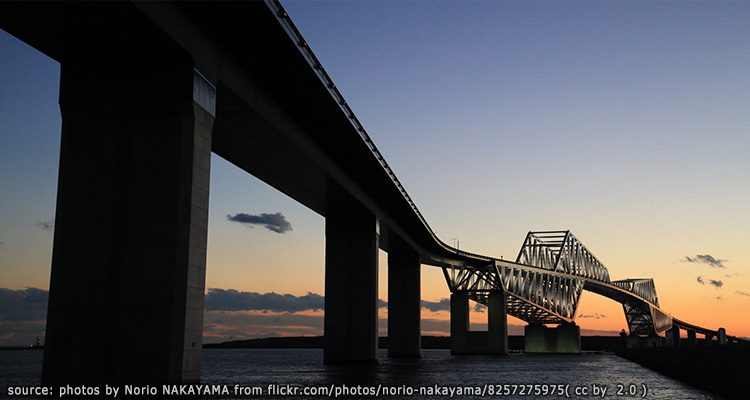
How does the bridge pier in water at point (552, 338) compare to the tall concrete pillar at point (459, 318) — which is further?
the bridge pier in water at point (552, 338)

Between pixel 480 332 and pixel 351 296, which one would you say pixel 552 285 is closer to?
pixel 480 332

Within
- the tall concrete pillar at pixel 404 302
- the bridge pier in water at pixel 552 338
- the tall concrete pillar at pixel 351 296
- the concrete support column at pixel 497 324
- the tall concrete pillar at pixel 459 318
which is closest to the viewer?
the tall concrete pillar at pixel 351 296

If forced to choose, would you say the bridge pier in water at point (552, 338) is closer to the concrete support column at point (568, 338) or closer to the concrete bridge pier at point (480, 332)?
the concrete support column at point (568, 338)

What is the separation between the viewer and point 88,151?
27.7 metres

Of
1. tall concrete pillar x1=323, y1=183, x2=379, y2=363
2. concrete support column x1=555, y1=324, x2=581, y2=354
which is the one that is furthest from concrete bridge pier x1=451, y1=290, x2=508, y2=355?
tall concrete pillar x1=323, y1=183, x2=379, y2=363

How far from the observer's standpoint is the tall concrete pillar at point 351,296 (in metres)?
62.8

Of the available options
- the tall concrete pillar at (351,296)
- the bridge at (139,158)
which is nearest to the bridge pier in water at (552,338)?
the tall concrete pillar at (351,296)

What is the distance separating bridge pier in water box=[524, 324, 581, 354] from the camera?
461 ft

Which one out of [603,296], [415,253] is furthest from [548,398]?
[603,296]

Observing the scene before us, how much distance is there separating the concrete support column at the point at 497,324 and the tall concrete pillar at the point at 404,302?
83.5 feet

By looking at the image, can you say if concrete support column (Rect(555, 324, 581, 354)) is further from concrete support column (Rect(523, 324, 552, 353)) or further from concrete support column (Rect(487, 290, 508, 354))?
concrete support column (Rect(487, 290, 508, 354))

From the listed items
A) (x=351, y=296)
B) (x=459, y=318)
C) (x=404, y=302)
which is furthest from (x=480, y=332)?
(x=351, y=296)

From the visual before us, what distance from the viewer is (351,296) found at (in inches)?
2485

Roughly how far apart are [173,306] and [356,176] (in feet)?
103
